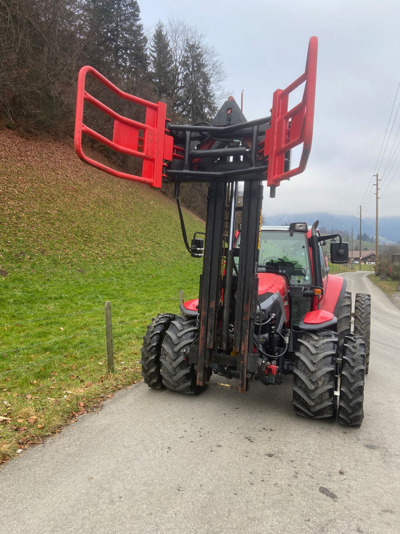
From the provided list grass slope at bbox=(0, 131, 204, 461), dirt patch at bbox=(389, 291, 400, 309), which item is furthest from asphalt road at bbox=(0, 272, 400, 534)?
dirt patch at bbox=(389, 291, 400, 309)

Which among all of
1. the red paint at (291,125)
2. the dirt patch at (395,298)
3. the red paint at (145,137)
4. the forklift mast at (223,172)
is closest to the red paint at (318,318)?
the forklift mast at (223,172)

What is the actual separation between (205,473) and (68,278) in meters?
Answer: 9.62

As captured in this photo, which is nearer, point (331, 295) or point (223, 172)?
point (223, 172)

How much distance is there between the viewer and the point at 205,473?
2.81 meters

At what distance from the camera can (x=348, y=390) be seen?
3607 mm

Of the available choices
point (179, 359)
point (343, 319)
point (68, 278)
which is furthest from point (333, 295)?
point (68, 278)

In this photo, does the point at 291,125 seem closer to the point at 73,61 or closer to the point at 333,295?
the point at 333,295

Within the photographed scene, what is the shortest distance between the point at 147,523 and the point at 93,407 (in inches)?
75.2

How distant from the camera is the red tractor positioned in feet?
9.98

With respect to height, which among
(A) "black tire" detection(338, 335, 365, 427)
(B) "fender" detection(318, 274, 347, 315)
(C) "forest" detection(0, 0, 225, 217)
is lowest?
(A) "black tire" detection(338, 335, 365, 427)

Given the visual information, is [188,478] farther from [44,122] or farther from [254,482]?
[44,122]

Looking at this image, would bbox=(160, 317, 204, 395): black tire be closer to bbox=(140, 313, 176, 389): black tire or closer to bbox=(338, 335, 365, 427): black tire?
bbox=(140, 313, 176, 389): black tire

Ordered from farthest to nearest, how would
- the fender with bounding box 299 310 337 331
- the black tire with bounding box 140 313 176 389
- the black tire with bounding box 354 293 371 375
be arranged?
the black tire with bounding box 354 293 371 375
the black tire with bounding box 140 313 176 389
the fender with bounding box 299 310 337 331

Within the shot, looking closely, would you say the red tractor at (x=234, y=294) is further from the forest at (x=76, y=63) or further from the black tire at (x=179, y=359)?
the forest at (x=76, y=63)
